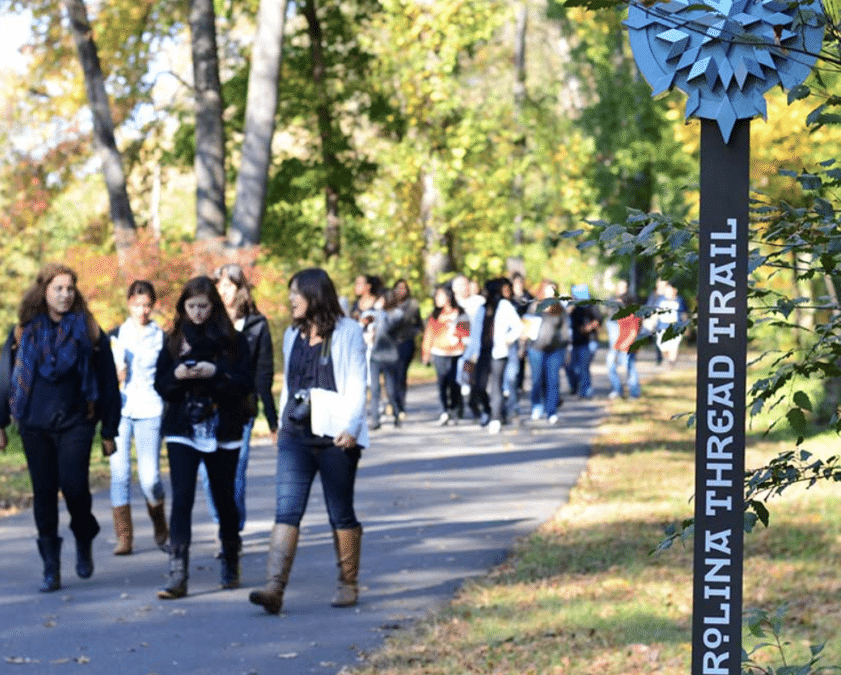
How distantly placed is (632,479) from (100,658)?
805cm

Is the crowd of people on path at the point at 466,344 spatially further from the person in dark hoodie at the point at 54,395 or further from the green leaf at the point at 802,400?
the green leaf at the point at 802,400

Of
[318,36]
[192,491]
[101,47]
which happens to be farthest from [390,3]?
[192,491]

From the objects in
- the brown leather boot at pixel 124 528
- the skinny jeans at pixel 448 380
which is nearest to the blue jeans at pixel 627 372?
the skinny jeans at pixel 448 380

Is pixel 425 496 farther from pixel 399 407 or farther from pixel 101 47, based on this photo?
pixel 101 47

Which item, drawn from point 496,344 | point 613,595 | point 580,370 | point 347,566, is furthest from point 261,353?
point 580,370

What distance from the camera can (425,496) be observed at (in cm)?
1426

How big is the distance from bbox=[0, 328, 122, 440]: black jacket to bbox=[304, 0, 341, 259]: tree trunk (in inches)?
980

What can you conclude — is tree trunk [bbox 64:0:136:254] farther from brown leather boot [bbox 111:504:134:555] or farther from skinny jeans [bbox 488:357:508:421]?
brown leather boot [bbox 111:504:134:555]

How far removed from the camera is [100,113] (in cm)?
2292

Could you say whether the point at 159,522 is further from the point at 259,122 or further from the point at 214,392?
the point at 259,122

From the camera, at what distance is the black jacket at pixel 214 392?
958cm

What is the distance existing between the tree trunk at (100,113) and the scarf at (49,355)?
12.6 m

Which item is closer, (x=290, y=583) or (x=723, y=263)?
(x=723, y=263)

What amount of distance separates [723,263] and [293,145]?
3292 centimetres
